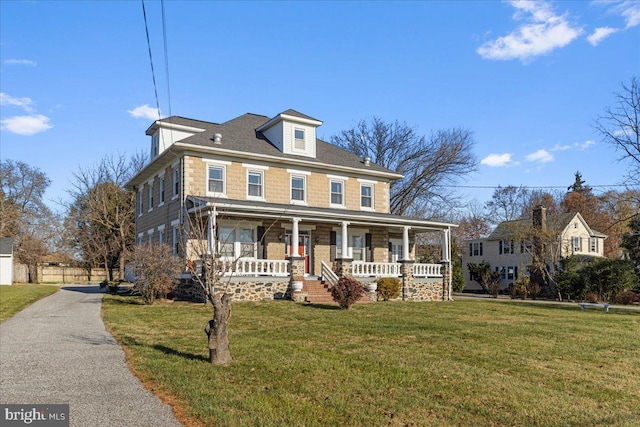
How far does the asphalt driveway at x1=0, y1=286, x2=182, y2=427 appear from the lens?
5656 millimetres

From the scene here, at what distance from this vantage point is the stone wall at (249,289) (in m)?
19.2

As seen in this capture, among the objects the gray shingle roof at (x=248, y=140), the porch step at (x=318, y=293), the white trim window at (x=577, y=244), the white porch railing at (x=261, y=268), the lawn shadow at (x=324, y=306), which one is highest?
the gray shingle roof at (x=248, y=140)

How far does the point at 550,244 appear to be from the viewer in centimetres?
3341

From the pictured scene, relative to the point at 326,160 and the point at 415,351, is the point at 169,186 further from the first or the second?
the point at 415,351

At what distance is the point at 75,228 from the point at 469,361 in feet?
144

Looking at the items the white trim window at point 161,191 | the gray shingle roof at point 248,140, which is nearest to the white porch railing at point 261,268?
the gray shingle roof at point 248,140

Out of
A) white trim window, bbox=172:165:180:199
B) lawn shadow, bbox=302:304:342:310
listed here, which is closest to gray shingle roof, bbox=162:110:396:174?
white trim window, bbox=172:165:180:199

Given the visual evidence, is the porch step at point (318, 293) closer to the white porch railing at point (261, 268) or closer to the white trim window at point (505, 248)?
the white porch railing at point (261, 268)

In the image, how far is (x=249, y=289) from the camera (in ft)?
63.9

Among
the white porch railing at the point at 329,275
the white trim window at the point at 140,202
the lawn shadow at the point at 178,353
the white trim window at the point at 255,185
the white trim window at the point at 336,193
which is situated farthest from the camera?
the white trim window at the point at 140,202

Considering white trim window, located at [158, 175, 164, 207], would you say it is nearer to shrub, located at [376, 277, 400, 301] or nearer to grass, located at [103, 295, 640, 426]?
shrub, located at [376, 277, 400, 301]

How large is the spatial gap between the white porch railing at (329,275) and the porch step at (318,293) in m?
0.26

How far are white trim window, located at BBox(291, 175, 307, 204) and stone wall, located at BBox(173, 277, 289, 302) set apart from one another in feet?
16.2

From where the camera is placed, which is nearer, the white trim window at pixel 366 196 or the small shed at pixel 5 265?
the white trim window at pixel 366 196
